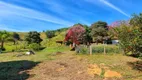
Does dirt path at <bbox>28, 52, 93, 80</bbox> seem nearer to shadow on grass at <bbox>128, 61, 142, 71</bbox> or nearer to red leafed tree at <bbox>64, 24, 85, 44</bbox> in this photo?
shadow on grass at <bbox>128, 61, 142, 71</bbox>

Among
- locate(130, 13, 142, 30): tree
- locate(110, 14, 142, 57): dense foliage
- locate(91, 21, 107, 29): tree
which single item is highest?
locate(91, 21, 107, 29): tree

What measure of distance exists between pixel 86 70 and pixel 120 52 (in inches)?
439

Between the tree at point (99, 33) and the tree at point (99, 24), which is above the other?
the tree at point (99, 24)

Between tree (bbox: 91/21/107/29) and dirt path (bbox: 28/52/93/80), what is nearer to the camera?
dirt path (bbox: 28/52/93/80)

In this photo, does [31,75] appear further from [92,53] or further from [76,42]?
[76,42]

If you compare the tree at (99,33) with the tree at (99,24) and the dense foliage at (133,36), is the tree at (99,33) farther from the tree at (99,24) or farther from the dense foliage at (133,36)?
the dense foliage at (133,36)

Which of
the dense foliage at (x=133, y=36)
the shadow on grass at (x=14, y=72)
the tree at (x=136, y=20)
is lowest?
the shadow on grass at (x=14, y=72)

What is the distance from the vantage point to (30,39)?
68000mm

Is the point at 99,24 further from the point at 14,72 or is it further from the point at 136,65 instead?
the point at 14,72

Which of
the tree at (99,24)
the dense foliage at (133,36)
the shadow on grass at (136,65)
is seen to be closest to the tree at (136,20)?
the dense foliage at (133,36)

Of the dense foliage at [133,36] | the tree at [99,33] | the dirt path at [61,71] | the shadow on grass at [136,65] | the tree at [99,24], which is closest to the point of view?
the dirt path at [61,71]

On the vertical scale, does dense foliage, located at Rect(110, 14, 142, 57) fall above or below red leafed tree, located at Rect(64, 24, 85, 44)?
below

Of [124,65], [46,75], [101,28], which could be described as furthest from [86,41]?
[46,75]

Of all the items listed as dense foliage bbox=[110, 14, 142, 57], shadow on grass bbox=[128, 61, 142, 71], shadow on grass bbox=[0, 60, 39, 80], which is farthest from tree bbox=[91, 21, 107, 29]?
shadow on grass bbox=[0, 60, 39, 80]
